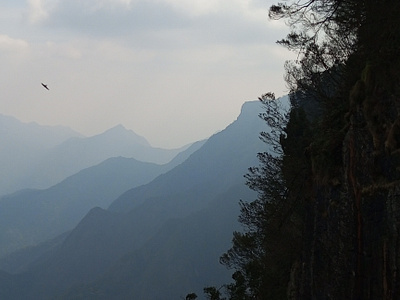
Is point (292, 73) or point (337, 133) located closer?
point (337, 133)

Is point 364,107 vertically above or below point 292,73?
below

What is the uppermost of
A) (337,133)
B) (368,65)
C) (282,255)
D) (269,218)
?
(368,65)

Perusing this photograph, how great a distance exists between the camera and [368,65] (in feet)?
40.2

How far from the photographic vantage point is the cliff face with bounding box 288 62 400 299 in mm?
10523

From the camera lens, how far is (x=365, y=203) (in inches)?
451

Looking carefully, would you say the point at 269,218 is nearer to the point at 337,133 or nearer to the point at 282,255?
the point at 282,255

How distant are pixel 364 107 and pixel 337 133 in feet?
6.39

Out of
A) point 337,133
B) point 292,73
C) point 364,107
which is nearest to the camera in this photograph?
Result: point 364,107

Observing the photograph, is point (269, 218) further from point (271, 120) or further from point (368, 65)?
point (368, 65)

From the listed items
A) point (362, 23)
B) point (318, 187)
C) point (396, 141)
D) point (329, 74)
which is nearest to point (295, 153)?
point (329, 74)

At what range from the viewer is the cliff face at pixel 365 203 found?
10.5 m

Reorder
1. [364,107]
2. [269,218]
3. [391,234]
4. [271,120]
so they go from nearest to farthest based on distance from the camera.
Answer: [391,234]
[364,107]
[269,218]
[271,120]

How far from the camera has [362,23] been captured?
42.5ft

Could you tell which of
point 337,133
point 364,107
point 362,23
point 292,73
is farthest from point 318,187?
point 292,73
